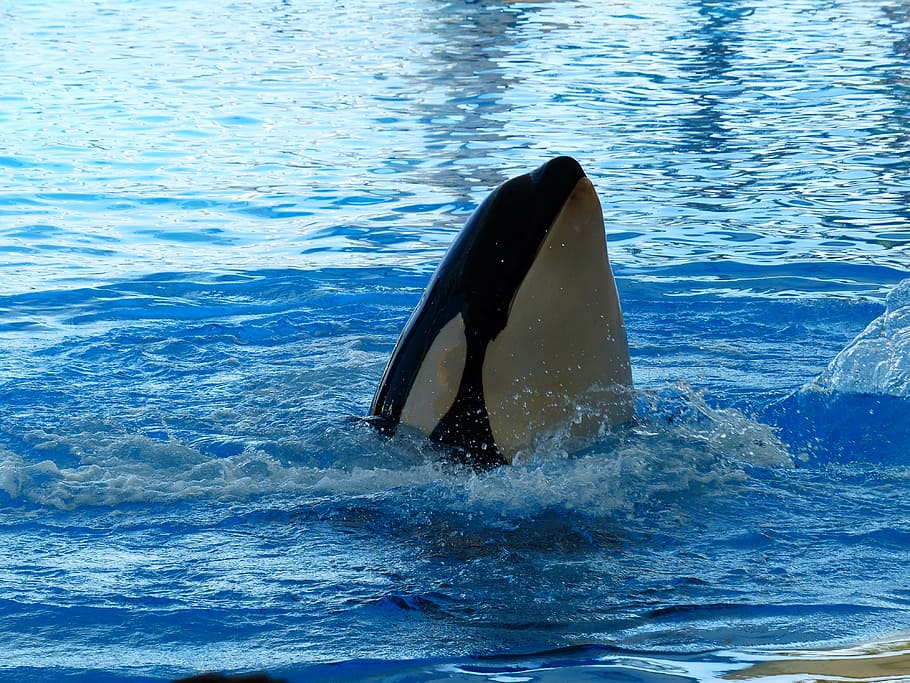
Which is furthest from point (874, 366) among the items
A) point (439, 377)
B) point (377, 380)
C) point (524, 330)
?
point (439, 377)

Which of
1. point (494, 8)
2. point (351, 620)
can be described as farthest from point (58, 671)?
point (494, 8)

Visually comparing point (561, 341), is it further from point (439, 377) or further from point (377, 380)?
point (377, 380)

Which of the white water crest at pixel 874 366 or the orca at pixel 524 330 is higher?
the orca at pixel 524 330

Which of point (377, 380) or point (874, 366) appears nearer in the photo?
point (874, 366)

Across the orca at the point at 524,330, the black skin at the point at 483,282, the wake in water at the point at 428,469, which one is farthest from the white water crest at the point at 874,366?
the black skin at the point at 483,282

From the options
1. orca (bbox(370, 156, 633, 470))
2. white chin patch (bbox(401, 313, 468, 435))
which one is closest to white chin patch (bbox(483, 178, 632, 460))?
orca (bbox(370, 156, 633, 470))

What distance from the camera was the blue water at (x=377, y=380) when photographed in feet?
11.5

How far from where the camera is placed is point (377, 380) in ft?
20.6

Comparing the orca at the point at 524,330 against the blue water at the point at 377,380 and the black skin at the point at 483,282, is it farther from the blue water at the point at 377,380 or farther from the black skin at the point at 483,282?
the blue water at the point at 377,380

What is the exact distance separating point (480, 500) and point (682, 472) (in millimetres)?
877

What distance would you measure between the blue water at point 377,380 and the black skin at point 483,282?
0.53 ft

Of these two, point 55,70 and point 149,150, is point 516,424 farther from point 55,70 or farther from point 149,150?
point 55,70

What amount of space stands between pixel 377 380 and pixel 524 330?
2372 millimetres

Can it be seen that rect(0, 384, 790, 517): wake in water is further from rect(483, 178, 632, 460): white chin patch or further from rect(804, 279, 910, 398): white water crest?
rect(804, 279, 910, 398): white water crest
